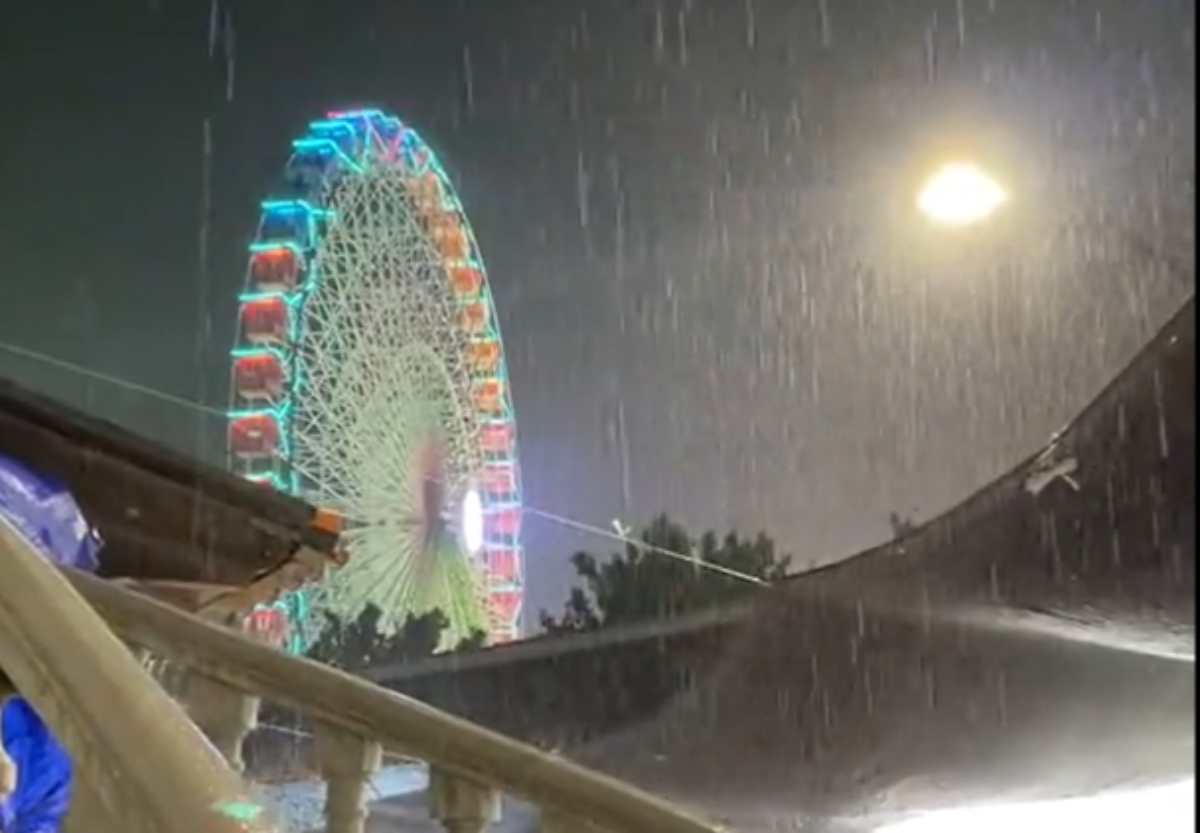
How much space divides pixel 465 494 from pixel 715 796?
3.56 m

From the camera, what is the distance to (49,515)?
1704 millimetres

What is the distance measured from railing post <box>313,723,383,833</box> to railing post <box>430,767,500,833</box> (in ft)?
0.21

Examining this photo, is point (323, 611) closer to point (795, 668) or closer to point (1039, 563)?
point (795, 668)

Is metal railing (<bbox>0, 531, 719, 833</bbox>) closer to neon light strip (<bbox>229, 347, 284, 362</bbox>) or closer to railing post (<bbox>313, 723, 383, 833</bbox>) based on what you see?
railing post (<bbox>313, 723, 383, 833</bbox>)

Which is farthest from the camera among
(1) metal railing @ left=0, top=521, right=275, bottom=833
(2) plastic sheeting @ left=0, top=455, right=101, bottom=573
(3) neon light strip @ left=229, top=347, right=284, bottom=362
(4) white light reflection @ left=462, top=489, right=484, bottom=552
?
(4) white light reflection @ left=462, top=489, right=484, bottom=552

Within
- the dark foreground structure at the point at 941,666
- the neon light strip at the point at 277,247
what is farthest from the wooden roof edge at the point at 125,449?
the neon light strip at the point at 277,247

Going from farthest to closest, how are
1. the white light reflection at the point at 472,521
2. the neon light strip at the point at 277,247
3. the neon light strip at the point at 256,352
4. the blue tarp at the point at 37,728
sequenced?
the white light reflection at the point at 472,521 → the neon light strip at the point at 277,247 → the neon light strip at the point at 256,352 → the blue tarp at the point at 37,728

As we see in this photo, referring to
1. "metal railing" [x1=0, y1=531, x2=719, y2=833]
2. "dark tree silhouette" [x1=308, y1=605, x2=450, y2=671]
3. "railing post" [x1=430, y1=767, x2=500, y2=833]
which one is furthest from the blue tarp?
"dark tree silhouette" [x1=308, y1=605, x2=450, y2=671]

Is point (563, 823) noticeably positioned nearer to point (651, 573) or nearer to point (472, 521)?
point (651, 573)

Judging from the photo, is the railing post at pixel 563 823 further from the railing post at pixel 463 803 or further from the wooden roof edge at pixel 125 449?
the wooden roof edge at pixel 125 449

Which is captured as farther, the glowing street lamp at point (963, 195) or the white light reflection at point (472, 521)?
the white light reflection at point (472, 521)

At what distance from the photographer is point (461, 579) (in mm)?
5820

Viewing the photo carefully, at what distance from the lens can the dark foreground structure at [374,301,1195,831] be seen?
1.78 meters

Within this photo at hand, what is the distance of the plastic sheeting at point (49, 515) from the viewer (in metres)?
1.63
